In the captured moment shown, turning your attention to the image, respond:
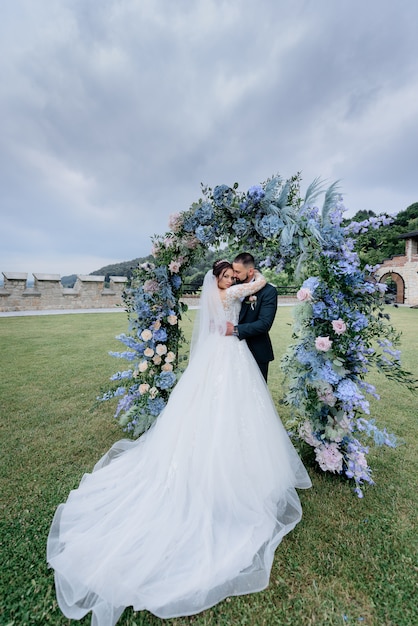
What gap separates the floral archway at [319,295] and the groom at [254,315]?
27 centimetres

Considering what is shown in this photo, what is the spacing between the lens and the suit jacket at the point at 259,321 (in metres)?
2.98

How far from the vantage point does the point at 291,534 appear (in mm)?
2441

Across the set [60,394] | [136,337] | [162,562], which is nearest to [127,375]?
[136,337]

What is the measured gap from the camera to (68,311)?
15.3 metres

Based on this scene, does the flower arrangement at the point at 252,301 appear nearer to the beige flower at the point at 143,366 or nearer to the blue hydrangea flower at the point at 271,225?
the blue hydrangea flower at the point at 271,225

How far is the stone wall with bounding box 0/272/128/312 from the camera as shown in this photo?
14.3 m

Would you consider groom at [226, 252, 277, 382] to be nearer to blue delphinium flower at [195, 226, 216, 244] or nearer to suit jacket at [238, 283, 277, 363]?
suit jacket at [238, 283, 277, 363]

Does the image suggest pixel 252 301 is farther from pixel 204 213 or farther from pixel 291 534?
pixel 291 534

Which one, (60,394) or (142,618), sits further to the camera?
(60,394)

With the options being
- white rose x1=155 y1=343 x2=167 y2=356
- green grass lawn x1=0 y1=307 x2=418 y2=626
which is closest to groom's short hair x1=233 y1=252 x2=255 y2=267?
white rose x1=155 y1=343 x2=167 y2=356

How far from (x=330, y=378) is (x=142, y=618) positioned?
2.13 metres

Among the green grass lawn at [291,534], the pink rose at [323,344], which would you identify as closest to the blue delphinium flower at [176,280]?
the pink rose at [323,344]

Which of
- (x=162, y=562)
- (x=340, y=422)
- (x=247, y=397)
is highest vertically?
(x=247, y=397)

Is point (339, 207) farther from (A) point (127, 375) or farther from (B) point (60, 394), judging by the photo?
(B) point (60, 394)
